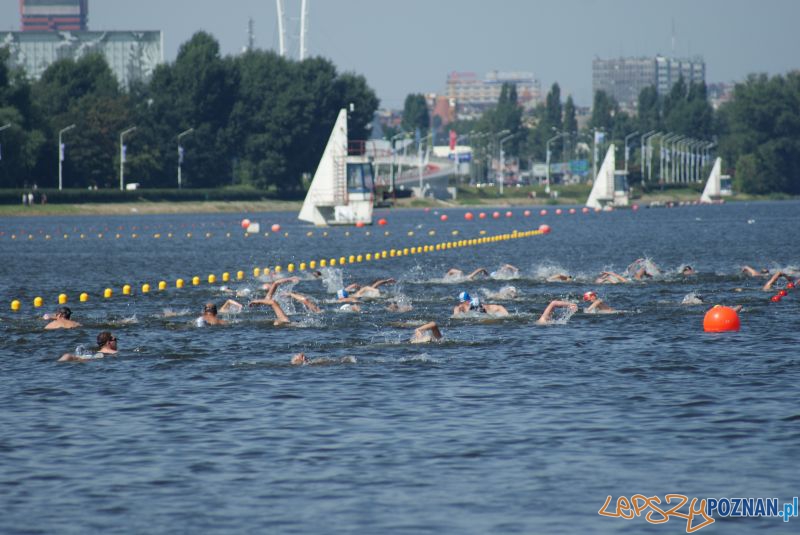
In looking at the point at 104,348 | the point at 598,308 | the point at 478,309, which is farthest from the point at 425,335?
the point at 598,308

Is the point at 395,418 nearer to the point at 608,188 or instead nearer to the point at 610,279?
the point at 610,279

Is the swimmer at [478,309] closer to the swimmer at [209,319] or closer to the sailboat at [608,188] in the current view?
the swimmer at [209,319]

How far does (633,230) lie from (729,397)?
286 feet

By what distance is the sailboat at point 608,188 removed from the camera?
162500 millimetres

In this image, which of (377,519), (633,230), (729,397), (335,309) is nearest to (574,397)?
(729,397)

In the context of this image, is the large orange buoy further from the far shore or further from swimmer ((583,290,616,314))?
the far shore

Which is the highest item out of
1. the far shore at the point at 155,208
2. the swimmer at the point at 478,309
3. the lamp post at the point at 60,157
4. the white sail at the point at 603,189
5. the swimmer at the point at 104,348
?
the lamp post at the point at 60,157

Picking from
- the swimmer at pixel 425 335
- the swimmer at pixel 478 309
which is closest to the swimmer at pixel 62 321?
the swimmer at pixel 425 335

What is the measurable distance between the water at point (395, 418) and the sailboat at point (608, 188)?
11861cm

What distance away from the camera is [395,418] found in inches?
879

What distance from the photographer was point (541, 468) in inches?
731

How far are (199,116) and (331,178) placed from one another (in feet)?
253

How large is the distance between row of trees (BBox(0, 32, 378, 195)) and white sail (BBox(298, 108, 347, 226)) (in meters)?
55.7

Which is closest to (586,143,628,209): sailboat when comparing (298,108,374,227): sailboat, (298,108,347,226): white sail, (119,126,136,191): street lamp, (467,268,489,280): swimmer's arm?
(119,126,136,191): street lamp
